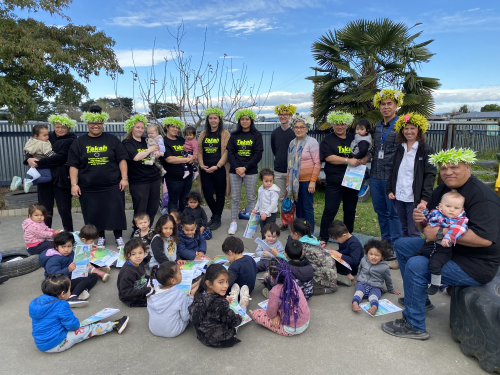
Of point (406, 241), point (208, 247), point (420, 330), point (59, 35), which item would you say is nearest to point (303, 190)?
point (208, 247)

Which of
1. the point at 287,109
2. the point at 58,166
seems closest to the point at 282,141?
the point at 287,109

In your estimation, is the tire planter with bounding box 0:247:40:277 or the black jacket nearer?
the black jacket

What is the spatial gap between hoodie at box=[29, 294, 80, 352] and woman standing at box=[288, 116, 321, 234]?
353 centimetres

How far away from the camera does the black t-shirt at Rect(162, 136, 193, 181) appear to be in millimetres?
5914

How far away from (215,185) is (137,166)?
4.67ft

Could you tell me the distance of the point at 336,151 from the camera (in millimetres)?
5098

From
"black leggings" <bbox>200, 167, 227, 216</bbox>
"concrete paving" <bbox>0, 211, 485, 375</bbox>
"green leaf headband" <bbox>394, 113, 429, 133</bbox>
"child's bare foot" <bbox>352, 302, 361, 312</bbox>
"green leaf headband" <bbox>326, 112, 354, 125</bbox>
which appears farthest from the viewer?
"black leggings" <bbox>200, 167, 227, 216</bbox>

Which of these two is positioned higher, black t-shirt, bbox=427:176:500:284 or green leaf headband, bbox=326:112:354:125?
green leaf headband, bbox=326:112:354:125

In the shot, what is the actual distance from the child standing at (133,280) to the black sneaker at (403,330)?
2346 millimetres

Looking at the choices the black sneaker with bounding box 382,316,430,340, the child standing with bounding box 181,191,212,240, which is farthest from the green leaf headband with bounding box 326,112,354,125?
the black sneaker with bounding box 382,316,430,340

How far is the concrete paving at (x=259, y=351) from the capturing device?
2.69 m

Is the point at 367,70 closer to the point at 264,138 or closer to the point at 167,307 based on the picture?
the point at 264,138

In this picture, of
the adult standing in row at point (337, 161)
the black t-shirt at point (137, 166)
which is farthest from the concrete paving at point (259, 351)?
the black t-shirt at point (137, 166)

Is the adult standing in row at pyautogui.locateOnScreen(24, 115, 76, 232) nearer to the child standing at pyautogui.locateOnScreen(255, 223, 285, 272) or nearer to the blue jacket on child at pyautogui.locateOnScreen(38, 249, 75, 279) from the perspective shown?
the blue jacket on child at pyautogui.locateOnScreen(38, 249, 75, 279)
